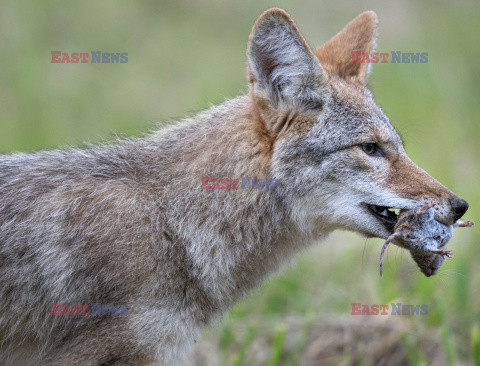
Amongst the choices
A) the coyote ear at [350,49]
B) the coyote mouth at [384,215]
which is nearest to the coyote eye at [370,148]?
the coyote mouth at [384,215]

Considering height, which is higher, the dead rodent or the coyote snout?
the coyote snout

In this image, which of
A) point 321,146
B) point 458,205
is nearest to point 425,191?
point 458,205

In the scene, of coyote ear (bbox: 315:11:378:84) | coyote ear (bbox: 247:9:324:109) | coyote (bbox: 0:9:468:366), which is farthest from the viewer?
coyote ear (bbox: 315:11:378:84)

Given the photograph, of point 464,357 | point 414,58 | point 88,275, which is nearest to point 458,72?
point 414,58

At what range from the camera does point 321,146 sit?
4785 millimetres

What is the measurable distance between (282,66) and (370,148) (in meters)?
0.94

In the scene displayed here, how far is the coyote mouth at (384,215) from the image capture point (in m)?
4.69

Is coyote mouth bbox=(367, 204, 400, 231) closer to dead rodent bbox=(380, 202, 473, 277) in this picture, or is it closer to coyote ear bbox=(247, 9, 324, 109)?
dead rodent bbox=(380, 202, 473, 277)

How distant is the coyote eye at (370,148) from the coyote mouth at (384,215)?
17.2 inches

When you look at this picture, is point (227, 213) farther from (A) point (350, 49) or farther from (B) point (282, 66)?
(A) point (350, 49)

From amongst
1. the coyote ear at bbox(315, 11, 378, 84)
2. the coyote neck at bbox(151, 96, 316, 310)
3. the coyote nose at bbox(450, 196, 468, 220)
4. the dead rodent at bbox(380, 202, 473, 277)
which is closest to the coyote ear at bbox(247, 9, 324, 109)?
the coyote neck at bbox(151, 96, 316, 310)

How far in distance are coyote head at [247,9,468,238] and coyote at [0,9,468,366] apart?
0.04 ft

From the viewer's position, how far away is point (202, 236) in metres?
4.73

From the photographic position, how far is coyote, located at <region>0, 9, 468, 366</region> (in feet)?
14.5
